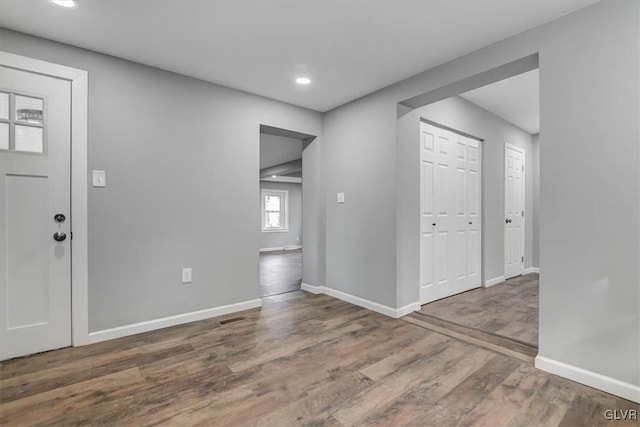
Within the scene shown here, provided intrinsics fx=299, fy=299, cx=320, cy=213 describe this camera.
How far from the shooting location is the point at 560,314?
6.56ft

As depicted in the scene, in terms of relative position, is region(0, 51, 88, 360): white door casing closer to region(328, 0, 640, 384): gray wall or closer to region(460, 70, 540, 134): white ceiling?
region(328, 0, 640, 384): gray wall

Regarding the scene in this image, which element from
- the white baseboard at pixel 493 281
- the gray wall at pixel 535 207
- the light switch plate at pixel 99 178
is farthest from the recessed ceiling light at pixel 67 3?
the gray wall at pixel 535 207

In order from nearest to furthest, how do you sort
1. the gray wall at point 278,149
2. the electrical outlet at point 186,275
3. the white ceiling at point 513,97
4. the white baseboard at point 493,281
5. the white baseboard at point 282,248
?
1. the electrical outlet at point 186,275
2. the white ceiling at point 513,97
3. the white baseboard at point 493,281
4. the gray wall at point 278,149
5. the white baseboard at point 282,248

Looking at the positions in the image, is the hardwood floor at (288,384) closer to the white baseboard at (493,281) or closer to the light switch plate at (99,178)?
the light switch plate at (99,178)

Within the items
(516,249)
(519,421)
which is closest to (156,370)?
(519,421)

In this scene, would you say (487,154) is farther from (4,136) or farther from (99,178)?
(4,136)

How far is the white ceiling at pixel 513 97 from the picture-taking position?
3277mm

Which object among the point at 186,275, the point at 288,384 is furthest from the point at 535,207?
the point at 186,275

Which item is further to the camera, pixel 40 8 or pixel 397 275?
pixel 397 275

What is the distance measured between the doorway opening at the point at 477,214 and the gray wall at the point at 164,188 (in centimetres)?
197

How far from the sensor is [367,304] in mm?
3377

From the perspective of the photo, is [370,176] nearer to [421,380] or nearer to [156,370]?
[421,380]

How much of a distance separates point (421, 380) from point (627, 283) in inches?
52.8

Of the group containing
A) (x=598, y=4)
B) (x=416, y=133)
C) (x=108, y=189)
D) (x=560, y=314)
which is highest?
(x=598, y=4)
